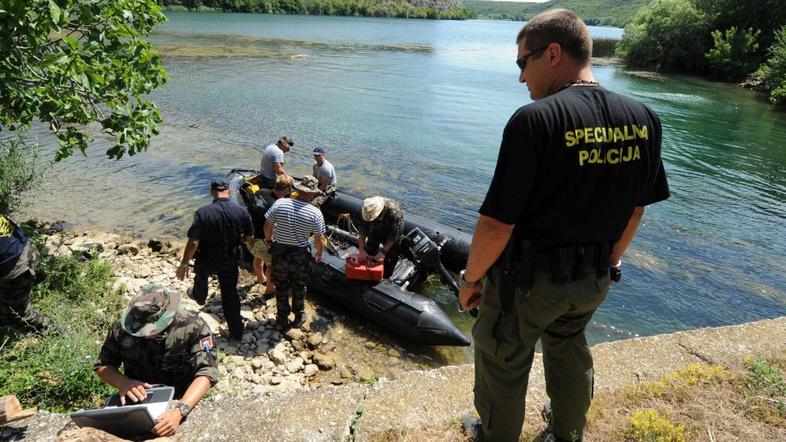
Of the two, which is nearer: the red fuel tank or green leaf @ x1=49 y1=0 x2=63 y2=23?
green leaf @ x1=49 y1=0 x2=63 y2=23

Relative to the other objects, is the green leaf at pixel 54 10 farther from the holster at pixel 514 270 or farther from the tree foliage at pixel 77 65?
the holster at pixel 514 270

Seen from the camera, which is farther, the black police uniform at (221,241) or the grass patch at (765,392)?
the black police uniform at (221,241)

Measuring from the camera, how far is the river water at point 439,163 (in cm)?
787

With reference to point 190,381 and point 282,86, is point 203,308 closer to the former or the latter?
point 190,381

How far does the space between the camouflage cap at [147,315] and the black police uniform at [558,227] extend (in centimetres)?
184

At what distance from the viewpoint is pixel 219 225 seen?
4.86 m

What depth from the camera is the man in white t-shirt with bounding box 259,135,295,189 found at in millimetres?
8164

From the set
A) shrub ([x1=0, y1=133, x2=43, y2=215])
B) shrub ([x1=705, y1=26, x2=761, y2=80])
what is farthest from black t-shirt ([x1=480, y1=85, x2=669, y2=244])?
shrub ([x1=705, y1=26, x2=761, y2=80])

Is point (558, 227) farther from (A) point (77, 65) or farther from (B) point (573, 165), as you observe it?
(A) point (77, 65)

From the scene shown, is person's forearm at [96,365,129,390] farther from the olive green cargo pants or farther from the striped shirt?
the striped shirt

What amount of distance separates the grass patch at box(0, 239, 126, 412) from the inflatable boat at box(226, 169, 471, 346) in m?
2.59

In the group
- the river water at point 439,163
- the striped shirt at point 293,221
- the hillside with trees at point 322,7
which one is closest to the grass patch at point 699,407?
the river water at point 439,163

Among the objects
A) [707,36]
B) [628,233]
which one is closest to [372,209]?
[628,233]

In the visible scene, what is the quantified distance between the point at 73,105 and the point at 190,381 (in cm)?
338
